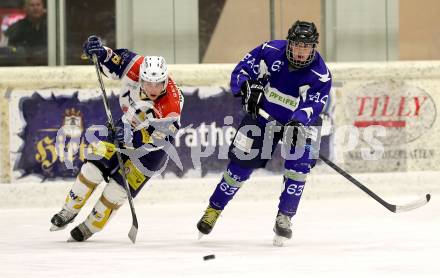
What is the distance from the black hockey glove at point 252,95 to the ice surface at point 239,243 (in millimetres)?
709

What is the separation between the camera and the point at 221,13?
919cm

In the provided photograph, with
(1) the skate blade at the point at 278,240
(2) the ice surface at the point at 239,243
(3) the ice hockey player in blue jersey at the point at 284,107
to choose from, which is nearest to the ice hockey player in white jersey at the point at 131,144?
(2) the ice surface at the point at 239,243

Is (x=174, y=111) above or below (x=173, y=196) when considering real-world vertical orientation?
above

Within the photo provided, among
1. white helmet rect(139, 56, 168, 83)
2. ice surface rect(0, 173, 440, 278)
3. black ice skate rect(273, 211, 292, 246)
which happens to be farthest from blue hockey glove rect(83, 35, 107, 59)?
black ice skate rect(273, 211, 292, 246)

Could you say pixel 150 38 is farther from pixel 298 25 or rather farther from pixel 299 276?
pixel 299 276

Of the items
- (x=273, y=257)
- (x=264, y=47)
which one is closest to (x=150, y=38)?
(x=264, y=47)

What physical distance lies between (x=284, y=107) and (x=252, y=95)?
9.9 inches

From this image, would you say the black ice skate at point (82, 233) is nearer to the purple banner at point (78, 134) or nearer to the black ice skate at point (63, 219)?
the black ice skate at point (63, 219)

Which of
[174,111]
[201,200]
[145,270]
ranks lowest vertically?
[201,200]

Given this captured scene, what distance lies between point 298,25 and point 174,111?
0.81 m

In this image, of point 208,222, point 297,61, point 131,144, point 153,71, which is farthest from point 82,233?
point 297,61

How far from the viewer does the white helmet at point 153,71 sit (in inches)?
246

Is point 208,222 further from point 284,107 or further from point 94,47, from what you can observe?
point 94,47

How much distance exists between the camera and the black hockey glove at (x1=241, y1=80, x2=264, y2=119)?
6156 mm
